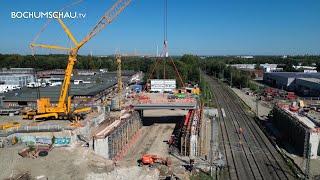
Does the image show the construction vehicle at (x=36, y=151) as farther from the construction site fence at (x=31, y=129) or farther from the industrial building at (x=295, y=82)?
the industrial building at (x=295, y=82)

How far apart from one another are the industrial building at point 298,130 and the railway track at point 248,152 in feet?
9.92

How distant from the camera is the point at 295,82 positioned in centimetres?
9731

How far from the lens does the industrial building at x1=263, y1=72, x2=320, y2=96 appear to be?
84.2 m

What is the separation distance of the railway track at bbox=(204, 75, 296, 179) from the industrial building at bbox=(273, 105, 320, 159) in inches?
119

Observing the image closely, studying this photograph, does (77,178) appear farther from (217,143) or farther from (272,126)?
(272,126)

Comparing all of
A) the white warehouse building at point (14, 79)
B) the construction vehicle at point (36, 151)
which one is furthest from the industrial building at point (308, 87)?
the white warehouse building at point (14, 79)

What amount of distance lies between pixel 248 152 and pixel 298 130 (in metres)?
7.45

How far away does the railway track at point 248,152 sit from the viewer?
106 feet

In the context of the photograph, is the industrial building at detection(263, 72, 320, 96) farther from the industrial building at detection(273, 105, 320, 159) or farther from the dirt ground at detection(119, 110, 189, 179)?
the dirt ground at detection(119, 110, 189, 179)

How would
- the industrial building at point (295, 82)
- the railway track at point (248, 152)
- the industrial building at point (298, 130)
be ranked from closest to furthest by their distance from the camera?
the railway track at point (248, 152)
the industrial building at point (298, 130)
the industrial building at point (295, 82)

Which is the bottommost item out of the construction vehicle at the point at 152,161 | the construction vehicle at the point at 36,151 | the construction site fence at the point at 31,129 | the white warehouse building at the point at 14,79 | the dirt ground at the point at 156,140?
the dirt ground at the point at 156,140

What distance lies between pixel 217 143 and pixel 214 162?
25.4 feet

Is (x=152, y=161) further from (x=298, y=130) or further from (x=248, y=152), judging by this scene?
(x=298, y=130)

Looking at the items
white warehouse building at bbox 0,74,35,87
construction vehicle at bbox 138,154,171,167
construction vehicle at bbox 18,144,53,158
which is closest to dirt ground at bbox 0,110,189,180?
construction vehicle at bbox 18,144,53,158
